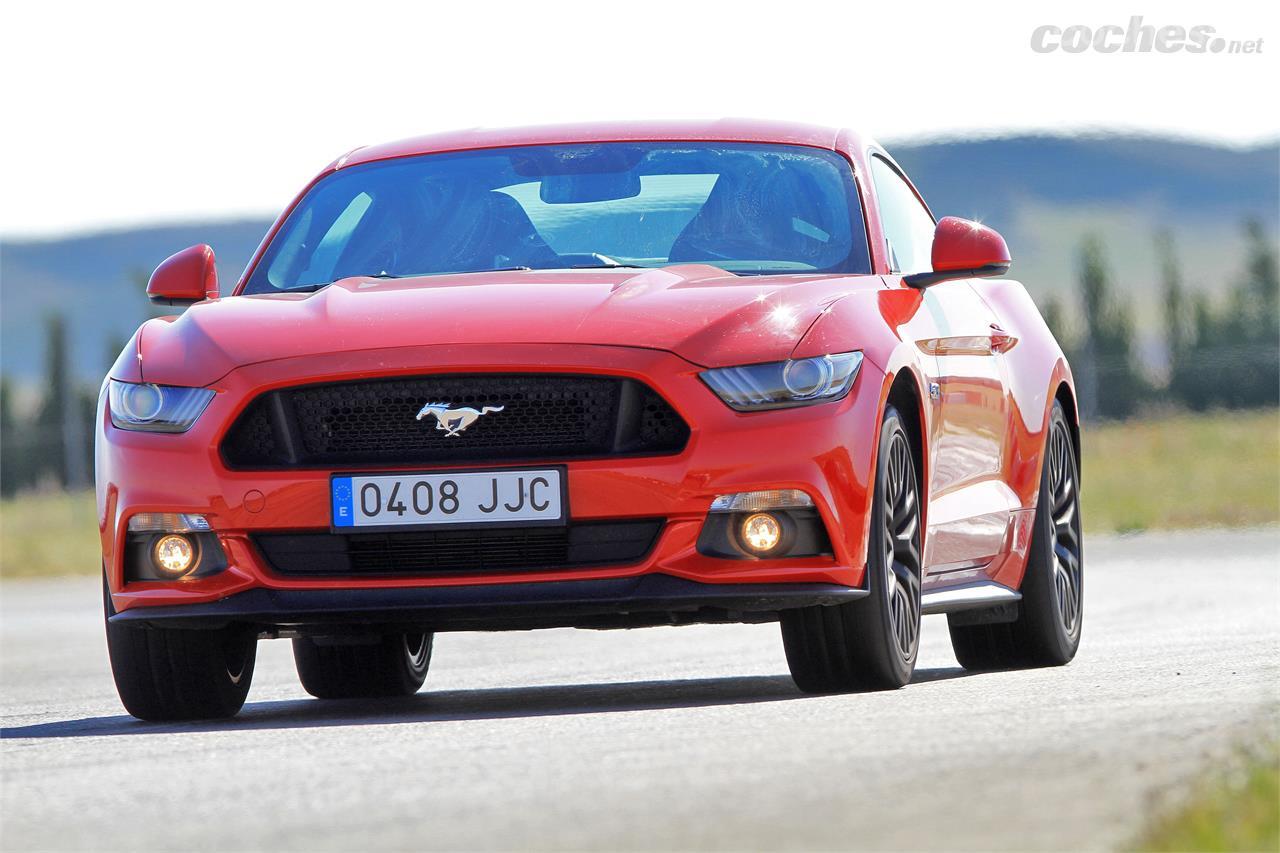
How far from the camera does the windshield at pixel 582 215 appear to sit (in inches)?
303

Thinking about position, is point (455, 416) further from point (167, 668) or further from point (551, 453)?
point (167, 668)

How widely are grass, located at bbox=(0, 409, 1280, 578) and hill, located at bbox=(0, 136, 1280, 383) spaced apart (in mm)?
106836

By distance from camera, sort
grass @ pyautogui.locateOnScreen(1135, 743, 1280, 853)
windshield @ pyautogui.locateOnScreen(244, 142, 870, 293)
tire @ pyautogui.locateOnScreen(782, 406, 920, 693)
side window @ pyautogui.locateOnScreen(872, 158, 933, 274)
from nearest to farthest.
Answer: grass @ pyautogui.locateOnScreen(1135, 743, 1280, 853)
tire @ pyautogui.locateOnScreen(782, 406, 920, 693)
windshield @ pyautogui.locateOnScreen(244, 142, 870, 293)
side window @ pyautogui.locateOnScreen(872, 158, 933, 274)

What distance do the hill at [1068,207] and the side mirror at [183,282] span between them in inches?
5499

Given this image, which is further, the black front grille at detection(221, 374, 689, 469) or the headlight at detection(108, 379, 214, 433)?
the headlight at detection(108, 379, 214, 433)

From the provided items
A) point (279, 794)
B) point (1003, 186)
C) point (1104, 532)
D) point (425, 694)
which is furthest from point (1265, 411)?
point (1003, 186)

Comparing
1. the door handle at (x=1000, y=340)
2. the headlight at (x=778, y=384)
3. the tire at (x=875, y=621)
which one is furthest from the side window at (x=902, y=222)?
the headlight at (x=778, y=384)

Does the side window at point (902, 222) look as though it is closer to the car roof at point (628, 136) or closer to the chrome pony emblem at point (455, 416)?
the car roof at point (628, 136)

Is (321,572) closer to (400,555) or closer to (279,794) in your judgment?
(400,555)

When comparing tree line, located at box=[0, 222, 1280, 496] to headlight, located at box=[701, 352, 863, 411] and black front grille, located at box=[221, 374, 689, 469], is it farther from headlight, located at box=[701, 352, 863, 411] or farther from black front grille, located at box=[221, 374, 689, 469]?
headlight, located at box=[701, 352, 863, 411]

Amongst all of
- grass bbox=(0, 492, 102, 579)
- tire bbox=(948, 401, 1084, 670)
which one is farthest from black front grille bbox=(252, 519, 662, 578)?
grass bbox=(0, 492, 102, 579)

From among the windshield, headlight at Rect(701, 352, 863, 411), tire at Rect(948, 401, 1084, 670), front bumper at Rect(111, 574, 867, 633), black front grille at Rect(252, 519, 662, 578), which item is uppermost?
the windshield

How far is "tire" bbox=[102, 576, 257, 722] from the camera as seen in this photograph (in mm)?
7211

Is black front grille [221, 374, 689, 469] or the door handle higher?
black front grille [221, 374, 689, 469]
